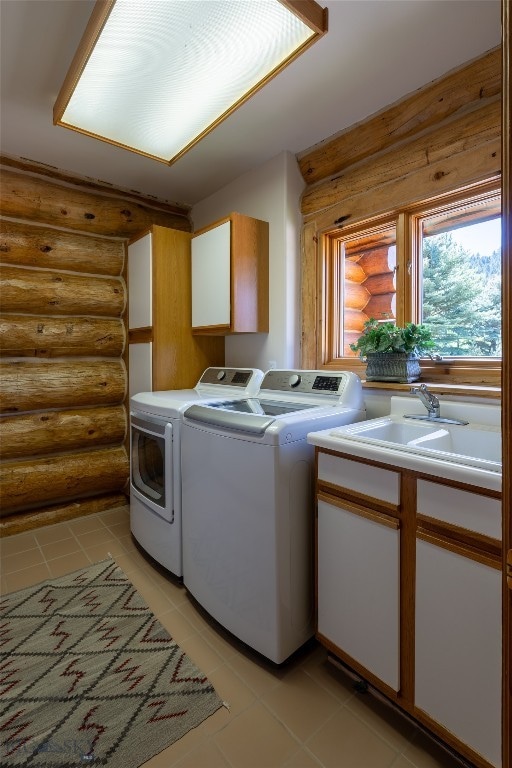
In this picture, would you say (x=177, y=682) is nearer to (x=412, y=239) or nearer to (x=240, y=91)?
(x=412, y=239)

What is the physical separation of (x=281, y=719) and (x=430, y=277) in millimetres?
2076

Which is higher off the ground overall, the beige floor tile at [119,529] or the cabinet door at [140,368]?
the cabinet door at [140,368]

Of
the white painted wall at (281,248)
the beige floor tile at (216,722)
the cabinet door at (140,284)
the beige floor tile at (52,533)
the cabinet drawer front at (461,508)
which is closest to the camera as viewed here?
the cabinet drawer front at (461,508)

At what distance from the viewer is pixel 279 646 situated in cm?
150

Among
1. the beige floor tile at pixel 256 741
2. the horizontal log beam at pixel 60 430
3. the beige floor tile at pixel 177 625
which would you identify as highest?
the horizontal log beam at pixel 60 430

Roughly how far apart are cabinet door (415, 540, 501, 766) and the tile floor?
8.3 inches

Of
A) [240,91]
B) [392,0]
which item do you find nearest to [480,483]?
[392,0]

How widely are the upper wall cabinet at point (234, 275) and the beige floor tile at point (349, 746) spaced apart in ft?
6.51

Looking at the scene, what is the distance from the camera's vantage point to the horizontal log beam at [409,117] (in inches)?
67.0

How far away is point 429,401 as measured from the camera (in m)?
1.71

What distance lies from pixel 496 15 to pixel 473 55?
7.6 inches

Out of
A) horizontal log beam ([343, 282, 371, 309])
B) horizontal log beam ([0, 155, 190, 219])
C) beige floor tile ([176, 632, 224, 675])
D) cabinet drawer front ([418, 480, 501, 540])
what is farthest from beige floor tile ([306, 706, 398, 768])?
horizontal log beam ([0, 155, 190, 219])

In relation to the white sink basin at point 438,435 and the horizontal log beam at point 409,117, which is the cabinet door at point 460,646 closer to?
the white sink basin at point 438,435

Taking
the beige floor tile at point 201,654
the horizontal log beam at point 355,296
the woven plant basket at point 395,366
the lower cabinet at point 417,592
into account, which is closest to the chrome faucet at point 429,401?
the woven plant basket at point 395,366
